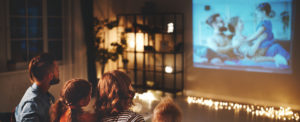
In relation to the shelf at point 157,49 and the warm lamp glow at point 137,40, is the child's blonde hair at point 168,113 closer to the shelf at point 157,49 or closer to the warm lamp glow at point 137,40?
the shelf at point 157,49

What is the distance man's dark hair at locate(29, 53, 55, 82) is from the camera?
1.80m

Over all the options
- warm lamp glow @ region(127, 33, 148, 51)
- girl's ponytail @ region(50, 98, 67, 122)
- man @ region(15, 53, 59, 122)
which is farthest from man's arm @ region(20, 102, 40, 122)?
warm lamp glow @ region(127, 33, 148, 51)

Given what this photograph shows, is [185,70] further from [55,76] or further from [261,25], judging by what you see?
[55,76]

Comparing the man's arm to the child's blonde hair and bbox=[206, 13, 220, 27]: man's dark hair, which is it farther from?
bbox=[206, 13, 220, 27]: man's dark hair

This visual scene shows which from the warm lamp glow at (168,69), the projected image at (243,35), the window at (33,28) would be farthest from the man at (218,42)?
the window at (33,28)

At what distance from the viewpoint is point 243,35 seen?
5398mm

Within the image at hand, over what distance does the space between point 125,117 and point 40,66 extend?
2.10ft

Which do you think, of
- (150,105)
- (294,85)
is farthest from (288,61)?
(150,105)

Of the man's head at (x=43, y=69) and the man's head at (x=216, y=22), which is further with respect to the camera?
the man's head at (x=216, y=22)

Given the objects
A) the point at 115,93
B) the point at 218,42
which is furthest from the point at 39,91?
the point at 218,42

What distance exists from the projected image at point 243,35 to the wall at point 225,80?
0.12 metres

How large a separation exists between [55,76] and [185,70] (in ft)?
15.2

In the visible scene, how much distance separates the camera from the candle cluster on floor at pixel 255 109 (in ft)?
15.3

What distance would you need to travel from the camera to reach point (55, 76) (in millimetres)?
1835
